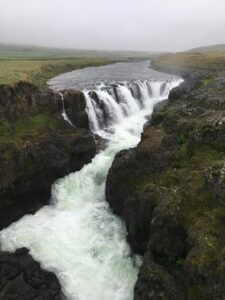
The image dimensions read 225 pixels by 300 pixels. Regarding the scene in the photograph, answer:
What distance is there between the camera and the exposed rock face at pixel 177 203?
17.7 meters

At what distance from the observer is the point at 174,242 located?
20281 mm

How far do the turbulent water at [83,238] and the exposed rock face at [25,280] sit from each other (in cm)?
69

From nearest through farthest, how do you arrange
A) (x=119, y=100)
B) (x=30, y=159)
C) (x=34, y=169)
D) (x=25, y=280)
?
(x=25, y=280)
(x=34, y=169)
(x=30, y=159)
(x=119, y=100)

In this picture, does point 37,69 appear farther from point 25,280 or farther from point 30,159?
point 25,280

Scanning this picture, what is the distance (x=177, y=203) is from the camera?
21.5 metres

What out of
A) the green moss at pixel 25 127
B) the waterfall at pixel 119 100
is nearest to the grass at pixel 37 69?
the waterfall at pixel 119 100

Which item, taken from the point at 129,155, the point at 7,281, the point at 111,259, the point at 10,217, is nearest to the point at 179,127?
the point at 129,155

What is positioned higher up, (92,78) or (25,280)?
(92,78)

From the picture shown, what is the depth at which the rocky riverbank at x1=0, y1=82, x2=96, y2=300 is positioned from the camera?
23281 millimetres

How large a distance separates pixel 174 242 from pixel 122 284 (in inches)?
199

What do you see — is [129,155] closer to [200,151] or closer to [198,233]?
[200,151]

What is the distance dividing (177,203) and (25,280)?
1077 centimetres

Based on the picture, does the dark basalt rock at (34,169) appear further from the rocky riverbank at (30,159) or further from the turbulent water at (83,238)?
the turbulent water at (83,238)

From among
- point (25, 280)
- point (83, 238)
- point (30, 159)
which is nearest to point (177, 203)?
point (83, 238)
